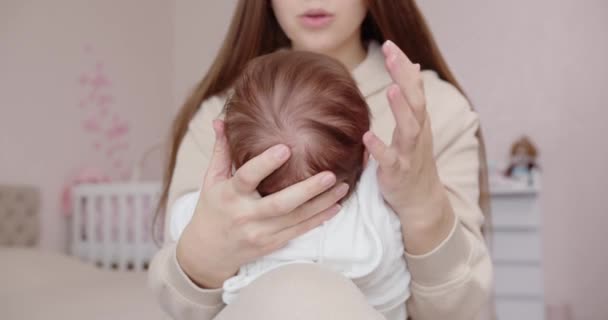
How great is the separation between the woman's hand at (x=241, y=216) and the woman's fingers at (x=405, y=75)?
13 cm

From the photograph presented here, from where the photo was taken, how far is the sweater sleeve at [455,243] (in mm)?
832

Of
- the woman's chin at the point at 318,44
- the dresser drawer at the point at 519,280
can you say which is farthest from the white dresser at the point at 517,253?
→ the woman's chin at the point at 318,44

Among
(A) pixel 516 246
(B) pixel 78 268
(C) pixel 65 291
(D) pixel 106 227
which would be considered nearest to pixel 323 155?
(C) pixel 65 291

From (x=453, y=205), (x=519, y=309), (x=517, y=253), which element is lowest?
(x=519, y=309)

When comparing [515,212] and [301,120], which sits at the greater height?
[301,120]

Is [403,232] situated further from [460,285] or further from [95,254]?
[95,254]

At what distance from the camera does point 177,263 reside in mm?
857

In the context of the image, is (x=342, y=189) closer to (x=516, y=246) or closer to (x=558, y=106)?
(x=516, y=246)

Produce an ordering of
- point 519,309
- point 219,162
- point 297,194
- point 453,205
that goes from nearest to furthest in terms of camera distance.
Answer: point 297,194, point 219,162, point 453,205, point 519,309

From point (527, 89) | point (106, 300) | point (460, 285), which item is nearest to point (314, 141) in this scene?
point (460, 285)

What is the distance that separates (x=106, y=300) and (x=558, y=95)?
6.84 ft

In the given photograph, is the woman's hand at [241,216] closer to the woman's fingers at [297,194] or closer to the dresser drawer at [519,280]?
the woman's fingers at [297,194]

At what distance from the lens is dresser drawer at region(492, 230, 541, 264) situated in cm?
225

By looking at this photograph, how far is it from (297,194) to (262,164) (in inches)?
2.2
